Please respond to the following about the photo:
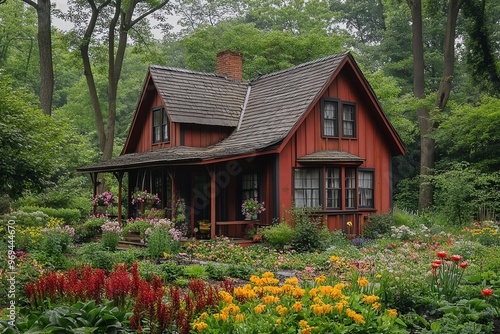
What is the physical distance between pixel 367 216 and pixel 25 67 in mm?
29333

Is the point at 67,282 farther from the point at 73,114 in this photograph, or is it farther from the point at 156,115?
the point at 73,114

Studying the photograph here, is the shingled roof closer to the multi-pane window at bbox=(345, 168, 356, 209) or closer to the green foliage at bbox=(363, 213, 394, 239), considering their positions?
the multi-pane window at bbox=(345, 168, 356, 209)

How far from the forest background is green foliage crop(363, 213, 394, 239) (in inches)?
112

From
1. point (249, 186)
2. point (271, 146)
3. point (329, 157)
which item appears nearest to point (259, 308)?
point (271, 146)

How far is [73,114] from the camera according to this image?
38438 millimetres

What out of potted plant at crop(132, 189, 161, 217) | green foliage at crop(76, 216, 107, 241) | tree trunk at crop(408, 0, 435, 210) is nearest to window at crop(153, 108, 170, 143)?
potted plant at crop(132, 189, 161, 217)

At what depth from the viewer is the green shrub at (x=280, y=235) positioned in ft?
49.0

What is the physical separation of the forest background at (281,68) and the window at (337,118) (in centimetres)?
407

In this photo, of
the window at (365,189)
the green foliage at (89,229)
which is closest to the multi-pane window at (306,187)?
the window at (365,189)

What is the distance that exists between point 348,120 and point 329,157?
2.41m

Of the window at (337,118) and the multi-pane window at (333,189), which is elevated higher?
the window at (337,118)

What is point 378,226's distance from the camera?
707 inches

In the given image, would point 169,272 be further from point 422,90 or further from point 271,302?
point 422,90

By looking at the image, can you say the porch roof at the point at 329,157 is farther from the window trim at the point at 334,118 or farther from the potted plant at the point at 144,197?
the potted plant at the point at 144,197
